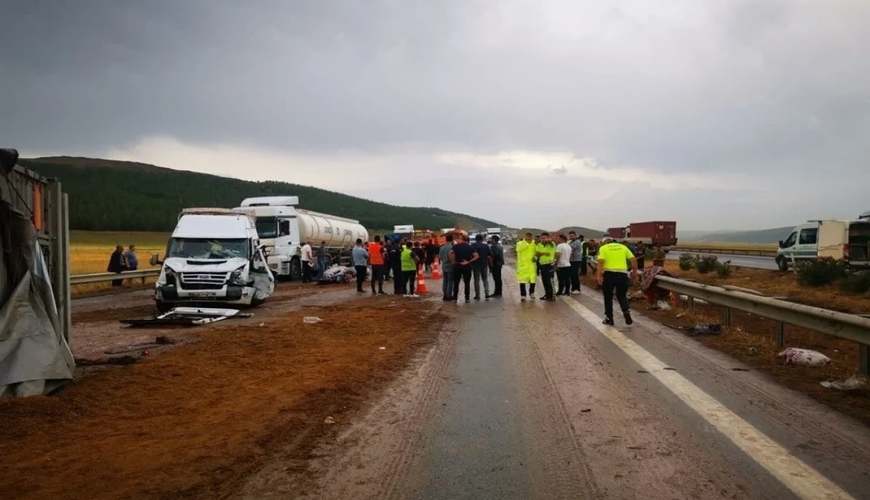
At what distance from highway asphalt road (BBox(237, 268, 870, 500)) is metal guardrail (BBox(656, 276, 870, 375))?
109cm

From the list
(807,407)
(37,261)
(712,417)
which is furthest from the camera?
(37,261)

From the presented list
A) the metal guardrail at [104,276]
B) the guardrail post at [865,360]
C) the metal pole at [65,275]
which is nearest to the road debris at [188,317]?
the metal pole at [65,275]

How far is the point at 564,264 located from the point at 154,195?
10935 centimetres

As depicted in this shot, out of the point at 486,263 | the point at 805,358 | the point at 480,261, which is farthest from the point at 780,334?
the point at 486,263

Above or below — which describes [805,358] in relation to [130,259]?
below

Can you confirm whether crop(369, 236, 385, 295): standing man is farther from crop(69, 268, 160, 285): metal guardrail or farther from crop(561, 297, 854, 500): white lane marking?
crop(561, 297, 854, 500): white lane marking

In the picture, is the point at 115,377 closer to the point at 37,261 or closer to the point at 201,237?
the point at 37,261

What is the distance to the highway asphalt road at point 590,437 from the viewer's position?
4.40 meters

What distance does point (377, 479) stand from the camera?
4.57 m

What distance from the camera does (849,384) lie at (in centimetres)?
726

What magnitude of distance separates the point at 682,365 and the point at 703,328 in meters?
3.58

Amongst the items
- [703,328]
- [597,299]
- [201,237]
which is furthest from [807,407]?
[201,237]

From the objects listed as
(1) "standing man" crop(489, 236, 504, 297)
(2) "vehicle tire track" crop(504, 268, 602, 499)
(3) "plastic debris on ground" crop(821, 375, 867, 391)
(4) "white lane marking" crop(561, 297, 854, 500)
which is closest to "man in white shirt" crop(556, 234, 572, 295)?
(1) "standing man" crop(489, 236, 504, 297)

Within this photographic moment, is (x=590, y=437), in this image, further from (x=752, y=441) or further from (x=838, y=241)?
(x=838, y=241)
